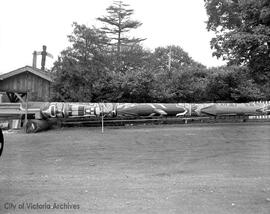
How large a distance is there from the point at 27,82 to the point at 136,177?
15.0 meters

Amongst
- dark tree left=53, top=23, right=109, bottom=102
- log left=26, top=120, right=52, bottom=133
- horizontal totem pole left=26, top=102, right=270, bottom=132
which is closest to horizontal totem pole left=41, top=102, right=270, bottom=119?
horizontal totem pole left=26, top=102, right=270, bottom=132

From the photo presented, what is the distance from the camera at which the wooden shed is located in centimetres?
1730

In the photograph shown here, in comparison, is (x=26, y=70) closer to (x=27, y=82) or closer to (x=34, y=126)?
(x=27, y=82)

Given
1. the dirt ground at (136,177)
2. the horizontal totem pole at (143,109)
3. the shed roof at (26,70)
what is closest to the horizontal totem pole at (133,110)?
the horizontal totem pole at (143,109)

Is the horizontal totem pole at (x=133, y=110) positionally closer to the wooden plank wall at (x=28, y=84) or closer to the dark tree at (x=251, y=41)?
the dark tree at (x=251, y=41)

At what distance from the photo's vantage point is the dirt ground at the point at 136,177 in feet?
12.1

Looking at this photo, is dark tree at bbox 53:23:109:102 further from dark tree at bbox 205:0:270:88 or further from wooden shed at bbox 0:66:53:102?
dark tree at bbox 205:0:270:88

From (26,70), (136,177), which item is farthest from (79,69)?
(136,177)

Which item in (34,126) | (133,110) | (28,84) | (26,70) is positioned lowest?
(34,126)

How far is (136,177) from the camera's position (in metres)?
5.00

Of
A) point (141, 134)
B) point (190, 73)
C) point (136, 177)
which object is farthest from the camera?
point (190, 73)

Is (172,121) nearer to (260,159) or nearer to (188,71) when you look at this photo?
(188,71)

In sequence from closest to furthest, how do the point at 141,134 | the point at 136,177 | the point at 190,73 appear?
the point at 136,177, the point at 141,134, the point at 190,73

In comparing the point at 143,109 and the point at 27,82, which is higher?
the point at 27,82
